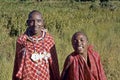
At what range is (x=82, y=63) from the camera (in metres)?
3.98

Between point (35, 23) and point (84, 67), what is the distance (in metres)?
0.69

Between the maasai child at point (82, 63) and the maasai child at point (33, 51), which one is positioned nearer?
the maasai child at point (82, 63)

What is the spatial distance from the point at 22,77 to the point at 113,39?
6506 millimetres

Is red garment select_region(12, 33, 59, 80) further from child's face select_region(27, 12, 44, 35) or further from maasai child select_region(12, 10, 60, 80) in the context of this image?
child's face select_region(27, 12, 44, 35)

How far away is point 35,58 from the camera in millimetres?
4086

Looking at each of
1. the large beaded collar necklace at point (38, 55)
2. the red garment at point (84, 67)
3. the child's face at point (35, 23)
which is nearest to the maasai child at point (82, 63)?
the red garment at point (84, 67)

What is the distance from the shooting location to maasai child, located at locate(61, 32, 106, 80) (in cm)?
396

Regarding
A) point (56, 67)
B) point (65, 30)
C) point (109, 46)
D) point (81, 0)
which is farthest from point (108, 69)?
point (81, 0)

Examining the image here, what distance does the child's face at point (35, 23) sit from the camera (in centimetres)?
407

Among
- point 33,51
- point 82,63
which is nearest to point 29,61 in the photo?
point 33,51

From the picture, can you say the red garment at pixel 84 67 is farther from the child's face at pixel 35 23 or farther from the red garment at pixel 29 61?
the child's face at pixel 35 23

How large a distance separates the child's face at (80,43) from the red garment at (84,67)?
80mm

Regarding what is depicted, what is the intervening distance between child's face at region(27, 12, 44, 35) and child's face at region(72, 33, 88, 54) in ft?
1.36

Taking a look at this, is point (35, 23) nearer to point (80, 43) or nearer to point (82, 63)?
point (80, 43)
